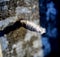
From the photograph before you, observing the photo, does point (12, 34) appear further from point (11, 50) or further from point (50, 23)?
point (50, 23)

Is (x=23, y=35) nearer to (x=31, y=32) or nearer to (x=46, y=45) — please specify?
(x=31, y=32)

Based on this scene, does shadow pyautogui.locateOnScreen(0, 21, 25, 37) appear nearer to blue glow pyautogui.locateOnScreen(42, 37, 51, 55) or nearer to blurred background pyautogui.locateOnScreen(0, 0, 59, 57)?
blurred background pyautogui.locateOnScreen(0, 0, 59, 57)

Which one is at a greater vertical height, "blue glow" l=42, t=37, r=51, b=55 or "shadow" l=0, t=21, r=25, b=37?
"shadow" l=0, t=21, r=25, b=37

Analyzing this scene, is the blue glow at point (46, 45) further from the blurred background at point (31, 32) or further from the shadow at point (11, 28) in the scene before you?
the shadow at point (11, 28)

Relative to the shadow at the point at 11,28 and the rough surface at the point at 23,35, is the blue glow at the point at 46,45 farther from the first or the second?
the shadow at the point at 11,28

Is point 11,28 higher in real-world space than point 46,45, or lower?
higher

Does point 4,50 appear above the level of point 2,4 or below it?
below

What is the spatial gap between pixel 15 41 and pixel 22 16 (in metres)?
0.20

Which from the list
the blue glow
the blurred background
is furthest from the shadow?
the blue glow

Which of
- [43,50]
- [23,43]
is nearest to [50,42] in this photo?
[43,50]

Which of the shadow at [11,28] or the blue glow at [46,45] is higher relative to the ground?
the shadow at [11,28]

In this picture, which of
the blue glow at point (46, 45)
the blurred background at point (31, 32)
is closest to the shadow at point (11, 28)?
the blurred background at point (31, 32)

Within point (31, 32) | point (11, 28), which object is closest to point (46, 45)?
point (31, 32)

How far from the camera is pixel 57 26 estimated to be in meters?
1.39
